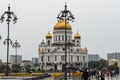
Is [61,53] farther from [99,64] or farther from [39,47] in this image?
[99,64]

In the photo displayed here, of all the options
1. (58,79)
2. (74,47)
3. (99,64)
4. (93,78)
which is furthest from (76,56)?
(58,79)

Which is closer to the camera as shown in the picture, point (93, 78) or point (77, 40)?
point (93, 78)

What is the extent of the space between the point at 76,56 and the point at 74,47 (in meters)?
2.75

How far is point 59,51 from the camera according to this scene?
392ft

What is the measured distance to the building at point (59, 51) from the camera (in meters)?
118

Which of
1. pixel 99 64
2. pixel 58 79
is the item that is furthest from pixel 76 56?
pixel 58 79

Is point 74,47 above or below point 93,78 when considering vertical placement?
above

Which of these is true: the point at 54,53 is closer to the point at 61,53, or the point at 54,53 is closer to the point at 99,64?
the point at 61,53

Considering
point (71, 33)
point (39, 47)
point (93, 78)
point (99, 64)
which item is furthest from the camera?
point (99, 64)

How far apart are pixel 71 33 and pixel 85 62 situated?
1081 cm

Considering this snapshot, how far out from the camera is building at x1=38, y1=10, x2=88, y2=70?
118250 millimetres

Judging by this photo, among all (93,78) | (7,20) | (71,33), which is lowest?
(93,78)

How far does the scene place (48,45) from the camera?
123250 mm

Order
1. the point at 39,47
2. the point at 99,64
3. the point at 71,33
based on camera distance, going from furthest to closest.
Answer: the point at 99,64, the point at 39,47, the point at 71,33
